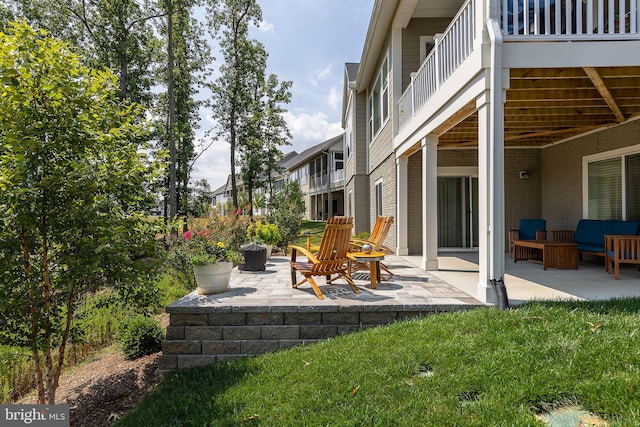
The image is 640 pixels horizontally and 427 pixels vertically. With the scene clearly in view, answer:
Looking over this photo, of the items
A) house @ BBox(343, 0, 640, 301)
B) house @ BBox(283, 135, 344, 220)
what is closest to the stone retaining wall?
house @ BBox(343, 0, 640, 301)

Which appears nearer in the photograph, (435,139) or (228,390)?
(228,390)

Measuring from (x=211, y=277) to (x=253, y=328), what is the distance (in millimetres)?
1108

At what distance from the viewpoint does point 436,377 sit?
9.04ft

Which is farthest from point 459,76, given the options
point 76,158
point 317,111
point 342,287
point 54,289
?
point 317,111

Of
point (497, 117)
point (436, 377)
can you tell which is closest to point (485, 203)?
point (497, 117)

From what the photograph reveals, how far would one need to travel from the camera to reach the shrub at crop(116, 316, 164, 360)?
4852mm

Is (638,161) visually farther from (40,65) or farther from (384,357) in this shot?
(40,65)

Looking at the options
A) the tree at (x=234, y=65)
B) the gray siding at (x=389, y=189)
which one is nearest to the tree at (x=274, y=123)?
the tree at (x=234, y=65)

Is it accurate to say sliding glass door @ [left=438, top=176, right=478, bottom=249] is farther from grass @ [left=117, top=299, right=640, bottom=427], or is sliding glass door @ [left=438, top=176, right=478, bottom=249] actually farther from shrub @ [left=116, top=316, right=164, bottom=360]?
shrub @ [left=116, top=316, right=164, bottom=360]

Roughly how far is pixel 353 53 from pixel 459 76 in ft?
49.2

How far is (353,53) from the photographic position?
18.4m

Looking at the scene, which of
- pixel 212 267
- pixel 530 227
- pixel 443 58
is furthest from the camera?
pixel 530 227

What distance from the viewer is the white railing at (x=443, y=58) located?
15.8 feet

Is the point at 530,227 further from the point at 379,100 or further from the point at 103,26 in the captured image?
the point at 103,26
